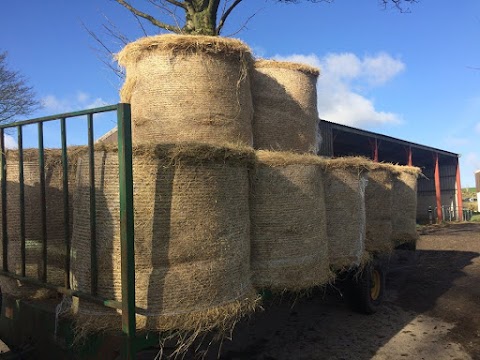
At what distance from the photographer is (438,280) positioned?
7547 mm

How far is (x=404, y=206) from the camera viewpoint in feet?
22.3

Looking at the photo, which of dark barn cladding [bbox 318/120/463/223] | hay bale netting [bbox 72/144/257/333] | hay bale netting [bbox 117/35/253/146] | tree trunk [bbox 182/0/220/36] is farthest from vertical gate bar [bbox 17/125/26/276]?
dark barn cladding [bbox 318/120/463/223]

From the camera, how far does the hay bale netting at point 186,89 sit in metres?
3.87

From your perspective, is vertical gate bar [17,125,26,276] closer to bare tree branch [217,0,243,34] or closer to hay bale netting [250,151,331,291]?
hay bale netting [250,151,331,291]

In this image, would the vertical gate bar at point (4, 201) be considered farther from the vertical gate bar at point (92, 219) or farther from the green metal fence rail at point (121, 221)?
the vertical gate bar at point (92, 219)

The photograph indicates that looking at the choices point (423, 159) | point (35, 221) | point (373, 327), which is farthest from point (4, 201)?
point (423, 159)

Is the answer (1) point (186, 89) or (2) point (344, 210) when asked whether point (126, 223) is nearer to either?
(1) point (186, 89)

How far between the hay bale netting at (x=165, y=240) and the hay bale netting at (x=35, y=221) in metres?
0.62

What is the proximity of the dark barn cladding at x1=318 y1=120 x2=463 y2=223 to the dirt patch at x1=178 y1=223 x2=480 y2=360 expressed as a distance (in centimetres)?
1111

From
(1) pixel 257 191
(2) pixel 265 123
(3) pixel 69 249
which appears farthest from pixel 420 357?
(3) pixel 69 249

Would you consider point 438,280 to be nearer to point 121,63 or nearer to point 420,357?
point 420,357

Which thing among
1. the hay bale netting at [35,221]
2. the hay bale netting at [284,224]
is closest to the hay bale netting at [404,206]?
the hay bale netting at [284,224]

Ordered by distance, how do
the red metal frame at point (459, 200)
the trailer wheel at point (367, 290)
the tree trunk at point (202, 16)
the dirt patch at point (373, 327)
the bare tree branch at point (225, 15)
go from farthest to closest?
the red metal frame at point (459, 200)
the bare tree branch at point (225, 15)
the tree trunk at point (202, 16)
the trailer wheel at point (367, 290)
the dirt patch at point (373, 327)

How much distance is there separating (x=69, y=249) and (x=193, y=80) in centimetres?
188
